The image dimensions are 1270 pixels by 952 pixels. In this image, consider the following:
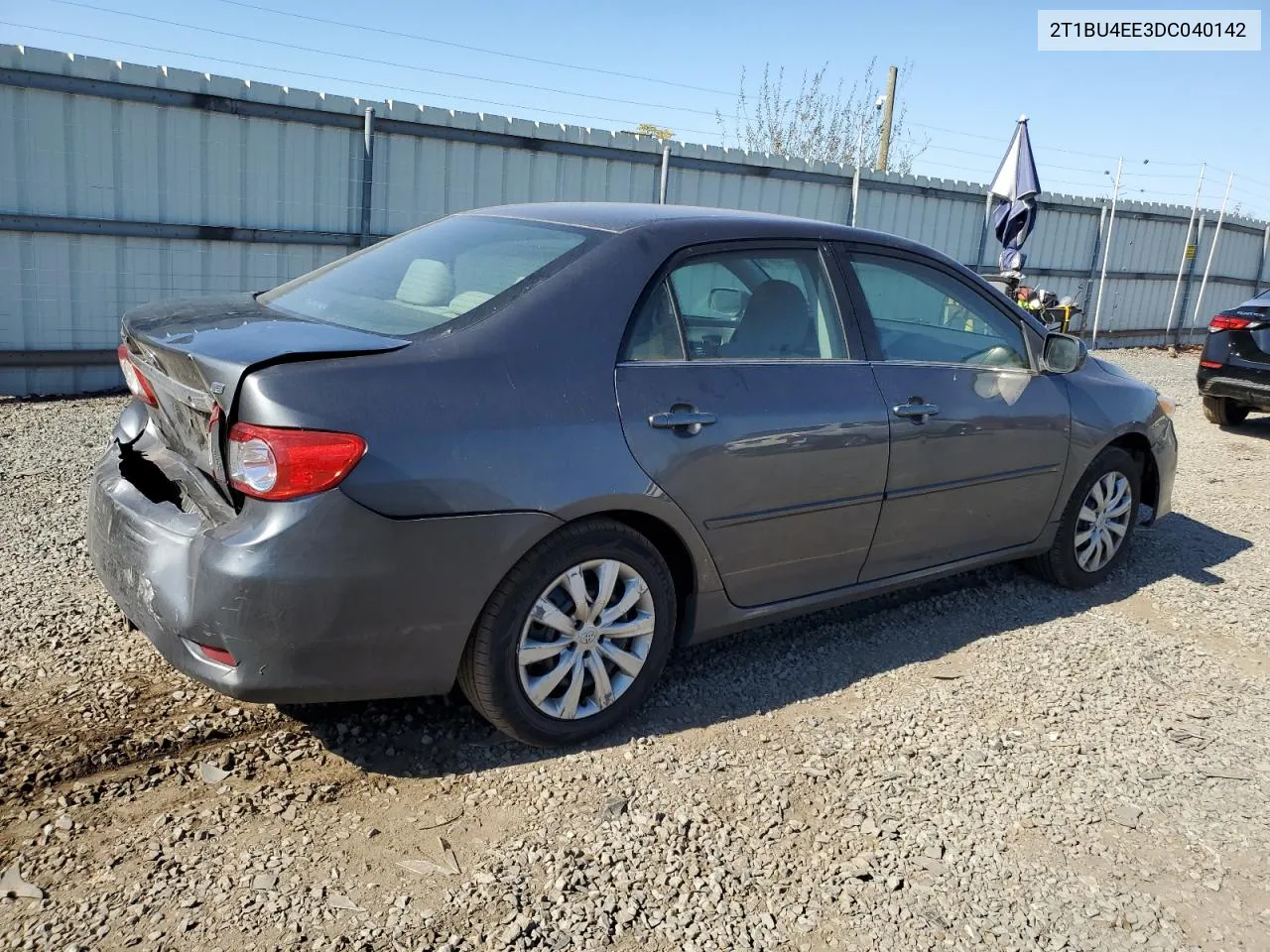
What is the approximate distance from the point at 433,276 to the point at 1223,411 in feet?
30.5

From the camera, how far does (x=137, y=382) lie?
3.29 metres

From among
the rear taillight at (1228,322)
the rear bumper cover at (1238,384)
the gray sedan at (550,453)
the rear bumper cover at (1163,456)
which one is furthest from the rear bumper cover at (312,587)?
the rear taillight at (1228,322)

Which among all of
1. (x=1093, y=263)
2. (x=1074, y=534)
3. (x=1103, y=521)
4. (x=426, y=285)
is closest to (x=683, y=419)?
(x=426, y=285)

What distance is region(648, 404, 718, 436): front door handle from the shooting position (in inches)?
125

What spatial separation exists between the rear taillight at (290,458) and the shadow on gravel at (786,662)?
97 centimetres

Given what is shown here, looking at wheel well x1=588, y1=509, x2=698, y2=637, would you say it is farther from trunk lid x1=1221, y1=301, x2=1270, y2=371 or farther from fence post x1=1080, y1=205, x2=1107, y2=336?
fence post x1=1080, y1=205, x2=1107, y2=336

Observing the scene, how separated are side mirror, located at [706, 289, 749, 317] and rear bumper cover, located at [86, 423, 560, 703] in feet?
3.56

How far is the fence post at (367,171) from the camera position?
907 cm

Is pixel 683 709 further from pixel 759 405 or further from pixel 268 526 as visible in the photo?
pixel 268 526

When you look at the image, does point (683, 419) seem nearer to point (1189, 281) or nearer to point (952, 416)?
point (952, 416)

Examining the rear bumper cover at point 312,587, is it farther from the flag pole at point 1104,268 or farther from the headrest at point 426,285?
the flag pole at point 1104,268

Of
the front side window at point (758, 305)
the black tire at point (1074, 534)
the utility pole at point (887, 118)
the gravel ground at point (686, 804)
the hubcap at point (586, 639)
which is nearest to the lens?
the gravel ground at point (686, 804)

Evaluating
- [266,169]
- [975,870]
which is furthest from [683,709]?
[266,169]

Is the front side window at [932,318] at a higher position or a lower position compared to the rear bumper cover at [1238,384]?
higher
